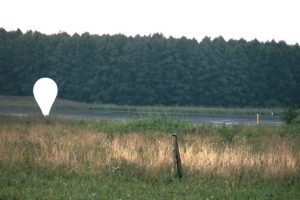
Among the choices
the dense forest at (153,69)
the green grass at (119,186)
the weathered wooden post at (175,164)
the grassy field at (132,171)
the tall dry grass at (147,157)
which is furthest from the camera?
the dense forest at (153,69)

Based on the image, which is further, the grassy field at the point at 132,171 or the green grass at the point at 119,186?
the grassy field at the point at 132,171

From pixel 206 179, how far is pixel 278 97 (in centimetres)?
6442

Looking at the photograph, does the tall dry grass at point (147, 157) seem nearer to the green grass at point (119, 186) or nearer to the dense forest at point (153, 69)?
the green grass at point (119, 186)

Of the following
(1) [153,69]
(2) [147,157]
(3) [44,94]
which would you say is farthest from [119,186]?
(1) [153,69]

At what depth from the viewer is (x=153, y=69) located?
7106cm

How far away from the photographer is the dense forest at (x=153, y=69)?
69562 millimetres

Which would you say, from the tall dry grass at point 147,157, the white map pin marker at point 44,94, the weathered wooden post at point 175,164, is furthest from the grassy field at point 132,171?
the white map pin marker at point 44,94

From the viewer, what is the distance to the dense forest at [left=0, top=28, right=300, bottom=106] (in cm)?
6956

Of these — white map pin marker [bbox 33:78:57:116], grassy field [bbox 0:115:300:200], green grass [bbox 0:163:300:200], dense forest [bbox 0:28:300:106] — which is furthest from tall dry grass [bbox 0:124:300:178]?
dense forest [bbox 0:28:300:106]

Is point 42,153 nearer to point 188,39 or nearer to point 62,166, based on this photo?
point 62,166

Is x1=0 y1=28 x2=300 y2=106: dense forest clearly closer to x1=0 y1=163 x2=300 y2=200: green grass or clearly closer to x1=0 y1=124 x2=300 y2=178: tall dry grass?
x1=0 y1=124 x2=300 y2=178: tall dry grass

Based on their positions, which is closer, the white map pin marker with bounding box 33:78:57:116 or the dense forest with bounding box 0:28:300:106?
the white map pin marker with bounding box 33:78:57:116

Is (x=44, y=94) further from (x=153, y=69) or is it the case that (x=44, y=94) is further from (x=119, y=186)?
(x=153, y=69)

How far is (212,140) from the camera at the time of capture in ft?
59.7
